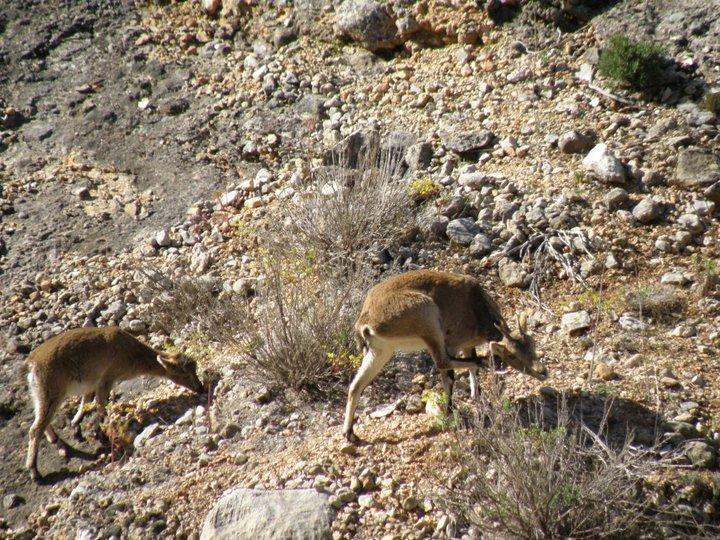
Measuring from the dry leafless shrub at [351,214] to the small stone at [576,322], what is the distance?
7.03 feet

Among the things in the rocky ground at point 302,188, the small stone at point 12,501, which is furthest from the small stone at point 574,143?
the small stone at point 12,501

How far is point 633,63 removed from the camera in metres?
10.1

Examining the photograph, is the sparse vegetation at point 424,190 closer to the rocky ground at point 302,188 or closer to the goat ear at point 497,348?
the rocky ground at point 302,188

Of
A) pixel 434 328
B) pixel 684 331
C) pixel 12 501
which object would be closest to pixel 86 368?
pixel 12 501

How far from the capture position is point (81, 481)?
7445mm

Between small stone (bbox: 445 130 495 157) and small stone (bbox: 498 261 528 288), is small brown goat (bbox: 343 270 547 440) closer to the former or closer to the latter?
small stone (bbox: 498 261 528 288)

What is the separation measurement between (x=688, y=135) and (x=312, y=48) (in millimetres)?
5823

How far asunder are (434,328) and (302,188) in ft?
12.7

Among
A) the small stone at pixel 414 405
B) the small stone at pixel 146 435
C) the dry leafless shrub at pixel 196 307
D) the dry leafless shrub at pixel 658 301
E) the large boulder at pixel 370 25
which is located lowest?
the small stone at pixel 146 435

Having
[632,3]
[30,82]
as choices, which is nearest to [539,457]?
[632,3]

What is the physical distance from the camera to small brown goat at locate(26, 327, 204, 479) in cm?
801

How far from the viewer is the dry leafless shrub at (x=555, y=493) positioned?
18.1ft

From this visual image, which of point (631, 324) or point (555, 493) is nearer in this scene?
point (555, 493)

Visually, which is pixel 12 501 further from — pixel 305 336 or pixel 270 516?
pixel 305 336
